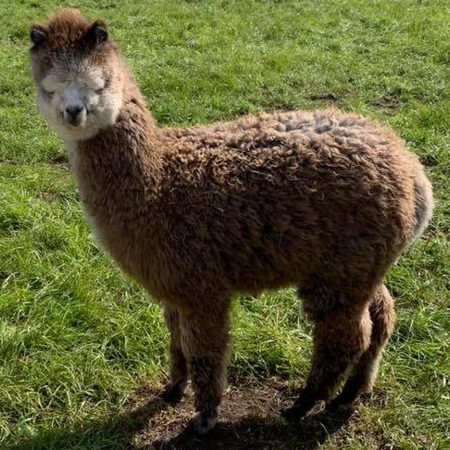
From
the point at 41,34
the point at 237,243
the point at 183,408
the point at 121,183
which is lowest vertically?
the point at 183,408

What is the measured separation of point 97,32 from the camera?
285cm

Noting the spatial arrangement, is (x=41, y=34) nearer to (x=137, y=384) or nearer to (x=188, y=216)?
(x=188, y=216)

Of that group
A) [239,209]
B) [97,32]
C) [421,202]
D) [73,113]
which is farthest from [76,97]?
[421,202]

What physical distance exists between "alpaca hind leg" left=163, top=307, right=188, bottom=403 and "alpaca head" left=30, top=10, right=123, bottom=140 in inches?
43.8

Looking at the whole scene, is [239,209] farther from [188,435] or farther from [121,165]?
[188,435]

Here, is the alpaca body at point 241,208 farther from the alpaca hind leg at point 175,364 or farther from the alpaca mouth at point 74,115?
the alpaca hind leg at point 175,364

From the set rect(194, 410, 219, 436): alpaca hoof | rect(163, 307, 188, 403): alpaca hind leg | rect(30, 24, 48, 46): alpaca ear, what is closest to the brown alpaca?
rect(30, 24, 48, 46): alpaca ear

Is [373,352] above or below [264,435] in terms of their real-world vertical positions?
above

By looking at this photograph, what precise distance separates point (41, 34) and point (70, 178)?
2.91 metres

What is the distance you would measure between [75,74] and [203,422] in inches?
72.2

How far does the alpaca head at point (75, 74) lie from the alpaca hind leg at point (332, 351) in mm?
1444

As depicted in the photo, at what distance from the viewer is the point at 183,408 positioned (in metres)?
3.64

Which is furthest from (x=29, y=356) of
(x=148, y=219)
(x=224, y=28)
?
(x=224, y=28)

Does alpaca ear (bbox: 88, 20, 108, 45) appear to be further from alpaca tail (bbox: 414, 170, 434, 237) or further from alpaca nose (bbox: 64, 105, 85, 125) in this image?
alpaca tail (bbox: 414, 170, 434, 237)
